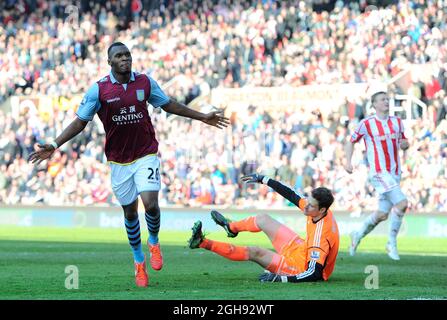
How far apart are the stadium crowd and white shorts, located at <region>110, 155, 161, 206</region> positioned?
15538mm

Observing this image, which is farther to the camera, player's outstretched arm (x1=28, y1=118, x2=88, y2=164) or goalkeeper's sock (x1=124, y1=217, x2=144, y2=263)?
goalkeeper's sock (x1=124, y1=217, x2=144, y2=263)

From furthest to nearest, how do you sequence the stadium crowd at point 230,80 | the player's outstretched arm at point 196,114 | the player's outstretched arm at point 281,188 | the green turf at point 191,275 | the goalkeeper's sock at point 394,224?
the stadium crowd at point 230,80, the goalkeeper's sock at point 394,224, the player's outstretched arm at point 281,188, the player's outstretched arm at point 196,114, the green turf at point 191,275

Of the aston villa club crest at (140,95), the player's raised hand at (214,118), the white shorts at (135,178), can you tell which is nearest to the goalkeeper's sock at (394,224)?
the player's raised hand at (214,118)

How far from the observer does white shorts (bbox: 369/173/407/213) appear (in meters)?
16.8

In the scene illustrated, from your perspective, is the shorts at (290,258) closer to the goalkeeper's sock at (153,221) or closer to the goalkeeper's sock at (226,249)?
the goalkeeper's sock at (226,249)

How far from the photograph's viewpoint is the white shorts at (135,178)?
11719 millimetres

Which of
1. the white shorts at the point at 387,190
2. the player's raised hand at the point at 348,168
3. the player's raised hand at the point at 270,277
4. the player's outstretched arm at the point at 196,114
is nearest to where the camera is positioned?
the player's raised hand at the point at 270,277

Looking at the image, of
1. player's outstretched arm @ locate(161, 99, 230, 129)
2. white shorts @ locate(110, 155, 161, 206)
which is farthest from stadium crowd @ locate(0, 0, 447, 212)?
white shorts @ locate(110, 155, 161, 206)

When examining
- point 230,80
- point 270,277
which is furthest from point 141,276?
point 230,80

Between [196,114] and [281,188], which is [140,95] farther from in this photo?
[281,188]

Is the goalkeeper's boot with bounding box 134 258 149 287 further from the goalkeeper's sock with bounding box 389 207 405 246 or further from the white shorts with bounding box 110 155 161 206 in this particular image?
the goalkeeper's sock with bounding box 389 207 405 246

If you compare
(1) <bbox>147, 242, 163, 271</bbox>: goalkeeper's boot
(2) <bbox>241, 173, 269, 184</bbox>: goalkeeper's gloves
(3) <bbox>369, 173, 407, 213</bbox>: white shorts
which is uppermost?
(2) <bbox>241, 173, 269, 184</bbox>: goalkeeper's gloves

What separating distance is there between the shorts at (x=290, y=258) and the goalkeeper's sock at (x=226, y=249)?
0.32 meters
